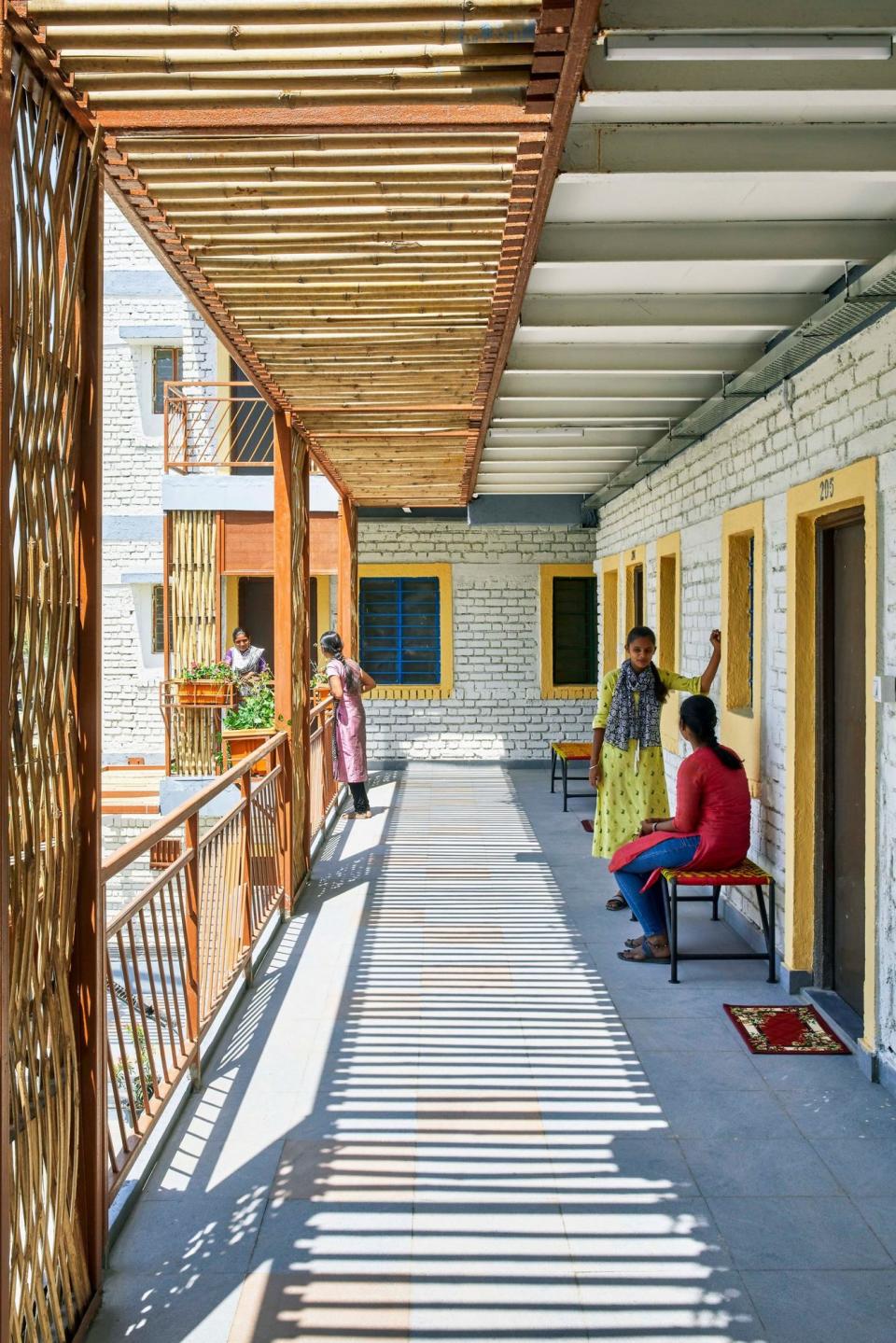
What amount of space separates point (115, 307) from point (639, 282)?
43.5ft

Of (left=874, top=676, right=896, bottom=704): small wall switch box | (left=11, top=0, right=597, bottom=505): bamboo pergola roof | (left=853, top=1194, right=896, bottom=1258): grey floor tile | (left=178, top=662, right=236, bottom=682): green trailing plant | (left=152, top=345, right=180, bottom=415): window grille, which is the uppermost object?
(left=152, top=345, right=180, bottom=415): window grille

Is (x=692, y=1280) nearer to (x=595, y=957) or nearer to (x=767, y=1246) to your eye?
(x=767, y=1246)

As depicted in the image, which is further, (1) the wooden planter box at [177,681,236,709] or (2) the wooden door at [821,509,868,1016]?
(1) the wooden planter box at [177,681,236,709]

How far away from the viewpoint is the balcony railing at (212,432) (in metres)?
14.3

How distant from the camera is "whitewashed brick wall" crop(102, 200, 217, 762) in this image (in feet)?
53.5

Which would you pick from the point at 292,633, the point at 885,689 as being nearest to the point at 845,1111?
the point at 885,689

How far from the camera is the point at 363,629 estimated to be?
14.0 m

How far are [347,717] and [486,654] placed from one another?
469 cm

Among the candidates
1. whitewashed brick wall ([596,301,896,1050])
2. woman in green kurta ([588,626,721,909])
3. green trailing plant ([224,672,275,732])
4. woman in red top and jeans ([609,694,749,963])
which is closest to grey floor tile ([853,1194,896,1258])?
whitewashed brick wall ([596,301,896,1050])

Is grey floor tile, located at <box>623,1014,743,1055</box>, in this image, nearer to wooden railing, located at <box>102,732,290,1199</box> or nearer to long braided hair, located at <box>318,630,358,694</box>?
wooden railing, located at <box>102,732,290,1199</box>

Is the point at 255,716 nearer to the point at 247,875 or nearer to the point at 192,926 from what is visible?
the point at 247,875

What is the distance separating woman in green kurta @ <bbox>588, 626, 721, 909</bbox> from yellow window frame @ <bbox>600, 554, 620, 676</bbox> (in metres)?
5.31

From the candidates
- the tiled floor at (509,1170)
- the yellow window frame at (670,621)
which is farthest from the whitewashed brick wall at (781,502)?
the tiled floor at (509,1170)

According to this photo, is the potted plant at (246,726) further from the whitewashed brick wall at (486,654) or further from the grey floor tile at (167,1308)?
the grey floor tile at (167,1308)
